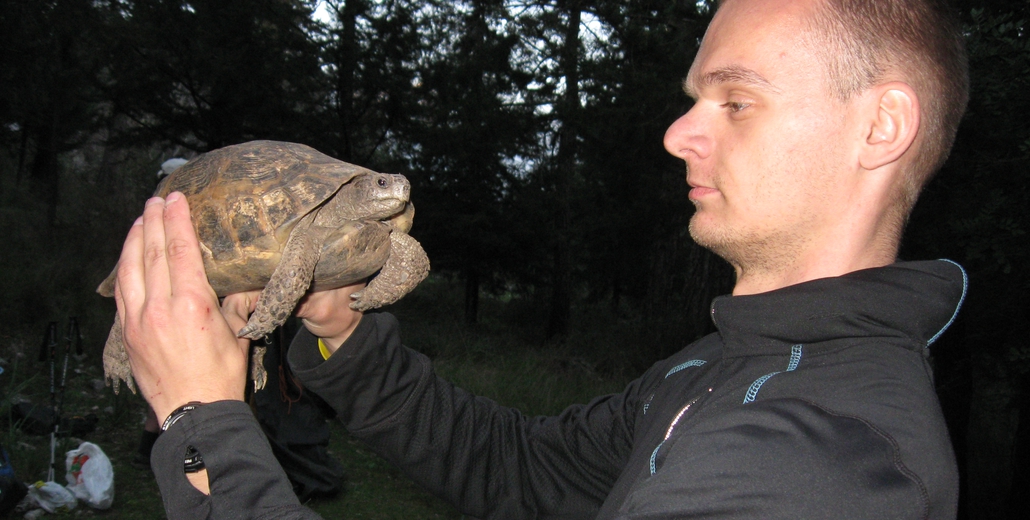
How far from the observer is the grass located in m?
5.40

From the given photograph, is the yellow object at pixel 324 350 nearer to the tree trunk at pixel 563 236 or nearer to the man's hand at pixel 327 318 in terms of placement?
the man's hand at pixel 327 318

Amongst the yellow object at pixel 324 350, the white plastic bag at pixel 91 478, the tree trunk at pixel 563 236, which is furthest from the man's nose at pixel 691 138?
the tree trunk at pixel 563 236

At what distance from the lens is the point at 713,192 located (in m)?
1.75

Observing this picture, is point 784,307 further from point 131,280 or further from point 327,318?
point 131,280

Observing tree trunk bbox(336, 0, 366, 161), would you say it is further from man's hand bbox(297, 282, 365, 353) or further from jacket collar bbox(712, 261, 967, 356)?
jacket collar bbox(712, 261, 967, 356)

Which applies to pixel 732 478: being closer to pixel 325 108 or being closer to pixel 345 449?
pixel 345 449

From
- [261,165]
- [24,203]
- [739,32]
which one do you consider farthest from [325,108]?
[739,32]

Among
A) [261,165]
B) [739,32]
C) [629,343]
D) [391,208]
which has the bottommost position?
[629,343]

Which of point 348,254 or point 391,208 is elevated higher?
point 391,208

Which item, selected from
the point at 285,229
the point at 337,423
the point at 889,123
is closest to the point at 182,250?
the point at 285,229

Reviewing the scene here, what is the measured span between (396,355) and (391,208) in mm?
584

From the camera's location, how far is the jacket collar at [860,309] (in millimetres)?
1442

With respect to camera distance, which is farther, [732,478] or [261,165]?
[261,165]

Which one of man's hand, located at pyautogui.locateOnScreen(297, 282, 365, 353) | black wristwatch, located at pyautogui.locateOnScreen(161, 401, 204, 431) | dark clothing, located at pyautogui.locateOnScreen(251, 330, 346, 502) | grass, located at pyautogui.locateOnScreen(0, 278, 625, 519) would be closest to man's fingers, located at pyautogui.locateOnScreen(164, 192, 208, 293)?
black wristwatch, located at pyautogui.locateOnScreen(161, 401, 204, 431)
